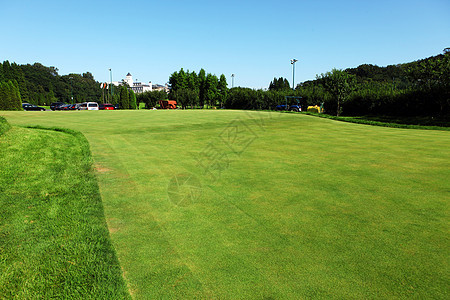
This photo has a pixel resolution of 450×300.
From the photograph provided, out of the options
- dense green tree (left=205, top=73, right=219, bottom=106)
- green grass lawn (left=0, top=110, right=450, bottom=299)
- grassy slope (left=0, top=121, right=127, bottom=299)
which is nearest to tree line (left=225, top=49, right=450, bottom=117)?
green grass lawn (left=0, top=110, right=450, bottom=299)

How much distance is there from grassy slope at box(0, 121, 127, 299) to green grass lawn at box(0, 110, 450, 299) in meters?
0.24

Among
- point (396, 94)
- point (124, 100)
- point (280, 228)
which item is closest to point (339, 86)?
point (396, 94)

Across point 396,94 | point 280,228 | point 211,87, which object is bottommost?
point 280,228

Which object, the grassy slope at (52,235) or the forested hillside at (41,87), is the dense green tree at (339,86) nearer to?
the grassy slope at (52,235)

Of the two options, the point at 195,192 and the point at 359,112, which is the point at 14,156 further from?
the point at 359,112

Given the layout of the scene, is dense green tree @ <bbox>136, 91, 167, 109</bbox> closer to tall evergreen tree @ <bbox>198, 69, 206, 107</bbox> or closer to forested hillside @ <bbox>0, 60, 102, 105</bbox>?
tall evergreen tree @ <bbox>198, 69, 206, 107</bbox>

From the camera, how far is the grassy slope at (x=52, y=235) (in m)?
2.68

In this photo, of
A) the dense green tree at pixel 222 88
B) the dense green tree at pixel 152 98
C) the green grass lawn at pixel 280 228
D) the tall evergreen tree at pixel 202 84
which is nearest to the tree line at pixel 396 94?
the green grass lawn at pixel 280 228

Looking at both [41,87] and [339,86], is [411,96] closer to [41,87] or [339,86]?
[339,86]

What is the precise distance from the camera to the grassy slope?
268 centimetres

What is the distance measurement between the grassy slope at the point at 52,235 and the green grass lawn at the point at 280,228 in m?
0.24

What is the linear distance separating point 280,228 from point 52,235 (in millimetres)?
3058

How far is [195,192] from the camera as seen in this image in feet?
18.3

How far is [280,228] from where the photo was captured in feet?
12.8
